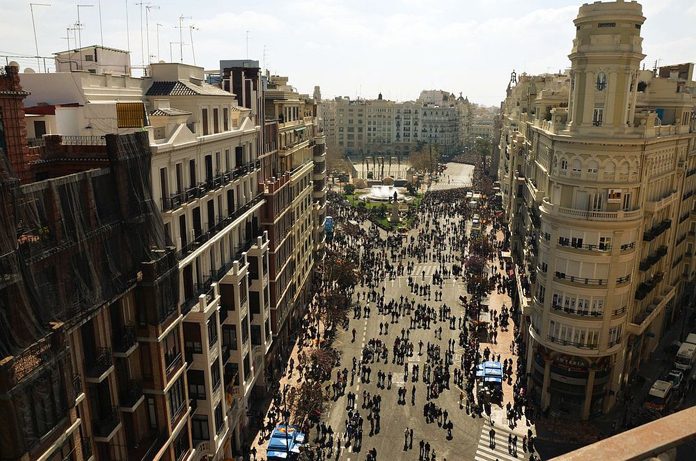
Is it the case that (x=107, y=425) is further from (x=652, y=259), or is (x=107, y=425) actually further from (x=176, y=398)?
(x=652, y=259)

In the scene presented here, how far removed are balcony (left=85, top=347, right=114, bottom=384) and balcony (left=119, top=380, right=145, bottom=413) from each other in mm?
1767

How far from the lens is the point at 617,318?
38.6 meters

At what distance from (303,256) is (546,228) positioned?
25549 mm

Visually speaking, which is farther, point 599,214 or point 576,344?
point 576,344

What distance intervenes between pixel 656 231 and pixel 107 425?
130 feet

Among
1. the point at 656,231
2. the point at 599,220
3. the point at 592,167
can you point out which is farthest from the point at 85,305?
the point at 656,231

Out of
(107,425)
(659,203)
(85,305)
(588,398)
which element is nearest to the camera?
(85,305)

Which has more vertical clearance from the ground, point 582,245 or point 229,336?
point 582,245

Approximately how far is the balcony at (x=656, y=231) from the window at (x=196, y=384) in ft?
106

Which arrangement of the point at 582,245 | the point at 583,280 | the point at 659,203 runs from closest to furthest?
the point at 582,245, the point at 583,280, the point at 659,203

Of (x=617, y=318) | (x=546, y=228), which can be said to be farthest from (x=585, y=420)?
(x=546, y=228)

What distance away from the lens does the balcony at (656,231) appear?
41156 mm

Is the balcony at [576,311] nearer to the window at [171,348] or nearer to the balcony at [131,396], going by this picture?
the window at [171,348]

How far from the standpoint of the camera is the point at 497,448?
36094mm
